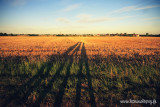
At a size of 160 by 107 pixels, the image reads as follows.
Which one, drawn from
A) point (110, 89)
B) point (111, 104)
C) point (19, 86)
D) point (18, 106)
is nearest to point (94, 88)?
point (110, 89)

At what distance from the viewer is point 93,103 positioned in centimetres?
261

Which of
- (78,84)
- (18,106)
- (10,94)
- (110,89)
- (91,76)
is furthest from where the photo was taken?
(91,76)

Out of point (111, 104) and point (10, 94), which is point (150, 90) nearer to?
point (111, 104)

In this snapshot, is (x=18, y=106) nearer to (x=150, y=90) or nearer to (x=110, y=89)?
(x=110, y=89)

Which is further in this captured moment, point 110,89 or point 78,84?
point 78,84

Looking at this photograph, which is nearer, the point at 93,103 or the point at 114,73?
the point at 93,103

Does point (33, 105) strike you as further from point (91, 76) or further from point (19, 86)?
point (91, 76)

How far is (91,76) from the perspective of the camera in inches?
165

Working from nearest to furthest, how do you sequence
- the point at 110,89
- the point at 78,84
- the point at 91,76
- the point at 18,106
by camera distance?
the point at 18,106 → the point at 110,89 → the point at 78,84 → the point at 91,76

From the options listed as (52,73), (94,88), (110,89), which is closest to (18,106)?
(52,73)

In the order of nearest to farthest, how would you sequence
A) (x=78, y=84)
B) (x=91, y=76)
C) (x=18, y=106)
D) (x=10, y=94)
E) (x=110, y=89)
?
1. (x=18, y=106)
2. (x=10, y=94)
3. (x=110, y=89)
4. (x=78, y=84)
5. (x=91, y=76)

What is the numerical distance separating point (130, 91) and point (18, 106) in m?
3.55

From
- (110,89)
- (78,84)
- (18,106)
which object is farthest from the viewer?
(78,84)

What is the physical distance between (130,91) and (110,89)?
657 millimetres
